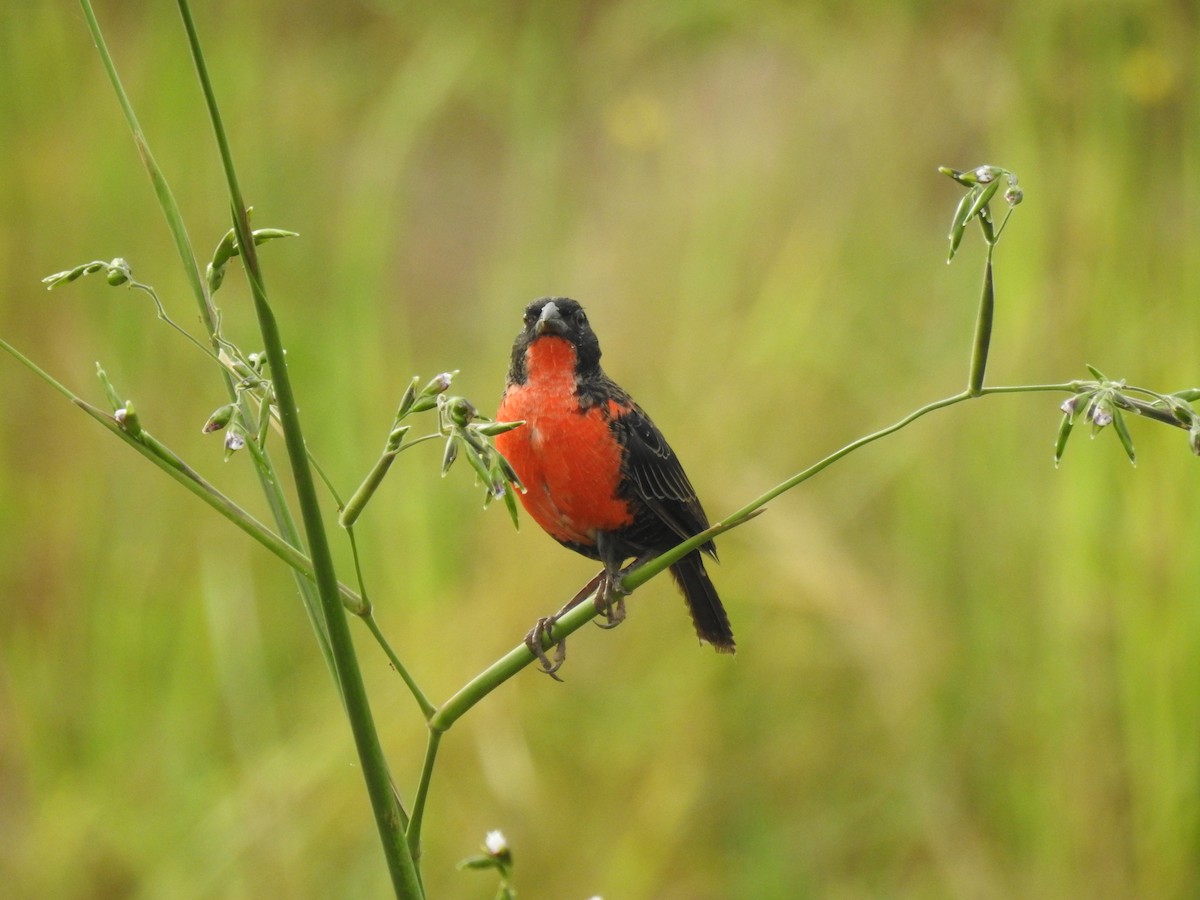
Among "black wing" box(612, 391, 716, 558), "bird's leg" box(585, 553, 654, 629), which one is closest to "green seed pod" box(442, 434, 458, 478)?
"bird's leg" box(585, 553, 654, 629)

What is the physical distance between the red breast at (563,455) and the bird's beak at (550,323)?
0.06m

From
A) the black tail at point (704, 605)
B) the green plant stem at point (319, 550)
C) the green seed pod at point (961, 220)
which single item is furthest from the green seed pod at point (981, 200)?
the black tail at point (704, 605)

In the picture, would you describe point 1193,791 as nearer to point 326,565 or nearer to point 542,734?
point 542,734

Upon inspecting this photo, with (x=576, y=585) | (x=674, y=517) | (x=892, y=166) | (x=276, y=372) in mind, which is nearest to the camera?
(x=276, y=372)

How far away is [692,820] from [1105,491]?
157cm

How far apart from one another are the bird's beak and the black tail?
459 mm

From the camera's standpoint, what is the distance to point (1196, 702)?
3.49m

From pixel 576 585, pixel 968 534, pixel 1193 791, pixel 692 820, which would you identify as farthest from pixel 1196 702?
pixel 576 585

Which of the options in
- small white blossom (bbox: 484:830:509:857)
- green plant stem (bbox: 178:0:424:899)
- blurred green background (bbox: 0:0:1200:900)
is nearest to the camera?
green plant stem (bbox: 178:0:424:899)

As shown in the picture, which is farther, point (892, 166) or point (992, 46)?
point (992, 46)

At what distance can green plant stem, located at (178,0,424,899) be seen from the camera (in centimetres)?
89

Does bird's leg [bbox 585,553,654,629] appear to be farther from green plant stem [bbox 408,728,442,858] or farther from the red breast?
green plant stem [bbox 408,728,442,858]

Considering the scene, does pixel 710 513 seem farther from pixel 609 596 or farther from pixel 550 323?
pixel 609 596

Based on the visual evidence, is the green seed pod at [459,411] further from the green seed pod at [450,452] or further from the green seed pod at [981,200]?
the green seed pod at [981,200]
